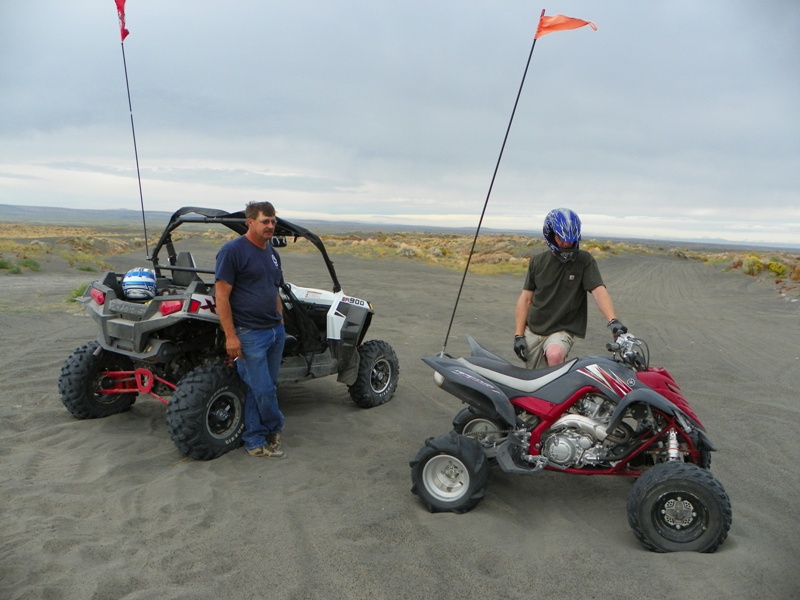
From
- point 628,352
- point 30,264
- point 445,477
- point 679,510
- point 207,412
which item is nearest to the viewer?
point 679,510

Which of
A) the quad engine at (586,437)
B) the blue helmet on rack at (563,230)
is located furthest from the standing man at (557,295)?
the quad engine at (586,437)

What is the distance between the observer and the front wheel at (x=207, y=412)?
4.70m

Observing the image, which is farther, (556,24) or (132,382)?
(132,382)

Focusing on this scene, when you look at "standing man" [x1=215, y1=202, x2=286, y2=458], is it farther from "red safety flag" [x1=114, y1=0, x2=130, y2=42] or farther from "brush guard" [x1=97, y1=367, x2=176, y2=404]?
"red safety flag" [x1=114, y1=0, x2=130, y2=42]

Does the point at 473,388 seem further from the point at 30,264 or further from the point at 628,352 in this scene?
the point at 30,264

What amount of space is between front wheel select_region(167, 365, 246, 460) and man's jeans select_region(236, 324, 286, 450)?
100mm

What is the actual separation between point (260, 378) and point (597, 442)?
2618 mm

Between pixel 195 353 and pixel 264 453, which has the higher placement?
pixel 195 353

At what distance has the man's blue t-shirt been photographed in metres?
4.60

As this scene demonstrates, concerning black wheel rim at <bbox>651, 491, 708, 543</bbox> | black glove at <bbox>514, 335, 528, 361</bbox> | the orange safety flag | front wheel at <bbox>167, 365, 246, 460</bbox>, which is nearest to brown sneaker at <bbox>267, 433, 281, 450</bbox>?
front wheel at <bbox>167, 365, 246, 460</bbox>

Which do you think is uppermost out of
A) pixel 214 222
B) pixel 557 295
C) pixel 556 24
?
pixel 556 24

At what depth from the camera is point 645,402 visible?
3.62 meters

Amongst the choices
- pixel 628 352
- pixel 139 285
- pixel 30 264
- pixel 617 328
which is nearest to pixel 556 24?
pixel 617 328

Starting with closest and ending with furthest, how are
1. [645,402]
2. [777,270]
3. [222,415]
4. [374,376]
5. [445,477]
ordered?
[645,402], [445,477], [222,415], [374,376], [777,270]
